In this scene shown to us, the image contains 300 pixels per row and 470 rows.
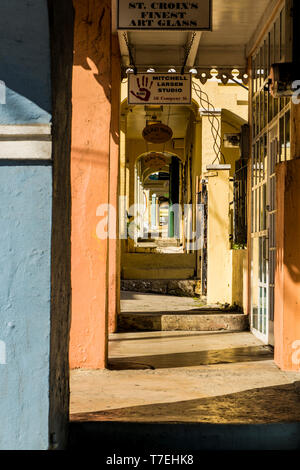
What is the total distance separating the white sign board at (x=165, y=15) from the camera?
657 centimetres

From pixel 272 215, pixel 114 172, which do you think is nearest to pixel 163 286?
pixel 114 172

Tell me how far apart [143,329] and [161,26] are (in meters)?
4.51

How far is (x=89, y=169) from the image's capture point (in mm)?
6484

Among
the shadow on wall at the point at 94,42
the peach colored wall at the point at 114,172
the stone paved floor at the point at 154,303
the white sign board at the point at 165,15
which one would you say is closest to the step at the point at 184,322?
the peach colored wall at the point at 114,172

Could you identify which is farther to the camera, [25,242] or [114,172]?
[114,172]

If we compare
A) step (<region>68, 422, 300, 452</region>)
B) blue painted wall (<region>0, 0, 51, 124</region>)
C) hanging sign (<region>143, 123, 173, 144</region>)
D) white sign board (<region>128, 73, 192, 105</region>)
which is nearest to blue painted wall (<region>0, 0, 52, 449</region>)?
blue painted wall (<region>0, 0, 51, 124</region>)

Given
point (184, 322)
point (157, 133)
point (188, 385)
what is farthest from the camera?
point (157, 133)

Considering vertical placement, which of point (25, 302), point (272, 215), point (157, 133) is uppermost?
point (157, 133)

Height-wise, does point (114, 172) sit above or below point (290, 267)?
above

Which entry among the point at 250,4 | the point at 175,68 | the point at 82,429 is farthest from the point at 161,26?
the point at 82,429

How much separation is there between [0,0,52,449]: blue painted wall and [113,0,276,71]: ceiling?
5.63 meters

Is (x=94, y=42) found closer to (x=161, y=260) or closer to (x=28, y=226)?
(x=28, y=226)

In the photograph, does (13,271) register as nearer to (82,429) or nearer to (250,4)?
(82,429)

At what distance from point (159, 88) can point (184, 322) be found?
331 centimetres
